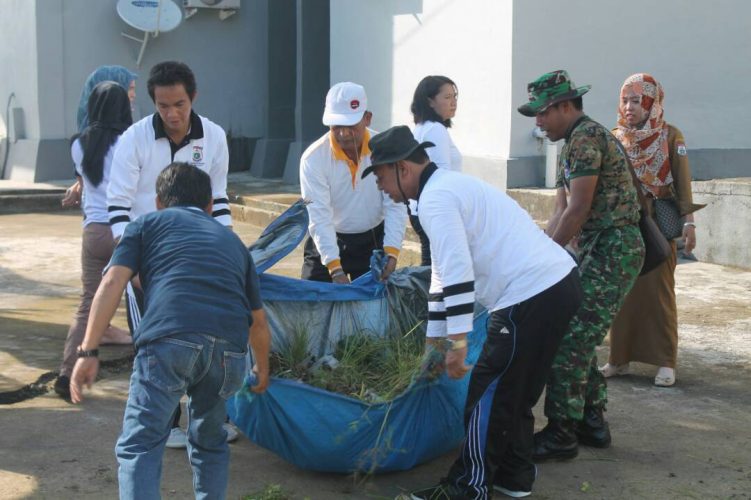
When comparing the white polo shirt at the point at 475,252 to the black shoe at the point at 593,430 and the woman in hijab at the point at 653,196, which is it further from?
the woman in hijab at the point at 653,196

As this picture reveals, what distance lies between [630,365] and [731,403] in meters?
0.88

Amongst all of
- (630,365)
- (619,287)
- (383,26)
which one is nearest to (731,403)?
(630,365)

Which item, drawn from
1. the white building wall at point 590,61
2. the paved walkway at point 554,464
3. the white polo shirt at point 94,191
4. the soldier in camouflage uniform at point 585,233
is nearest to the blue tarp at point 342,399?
the paved walkway at point 554,464

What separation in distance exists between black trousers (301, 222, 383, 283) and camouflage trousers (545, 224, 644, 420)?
4.23 ft

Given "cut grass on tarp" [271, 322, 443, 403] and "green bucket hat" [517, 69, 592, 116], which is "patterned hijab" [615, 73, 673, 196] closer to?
"green bucket hat" [517, 69, 592, 116]

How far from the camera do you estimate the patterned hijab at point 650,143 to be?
18.5 feet

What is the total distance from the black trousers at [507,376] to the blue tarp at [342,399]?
10.2 inches

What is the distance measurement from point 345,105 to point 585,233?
4.56 ft

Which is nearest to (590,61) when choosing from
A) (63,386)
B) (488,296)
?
(63,386)

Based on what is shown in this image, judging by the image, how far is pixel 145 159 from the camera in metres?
4.65

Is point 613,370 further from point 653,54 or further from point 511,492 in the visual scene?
point 653,54

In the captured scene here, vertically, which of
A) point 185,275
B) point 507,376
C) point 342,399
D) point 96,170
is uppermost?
point 96,170

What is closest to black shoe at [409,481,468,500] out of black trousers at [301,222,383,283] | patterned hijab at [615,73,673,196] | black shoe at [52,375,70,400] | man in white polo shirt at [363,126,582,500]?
man in white polo shirt at [363,126,582,500]

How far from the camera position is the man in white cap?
5.15 m
